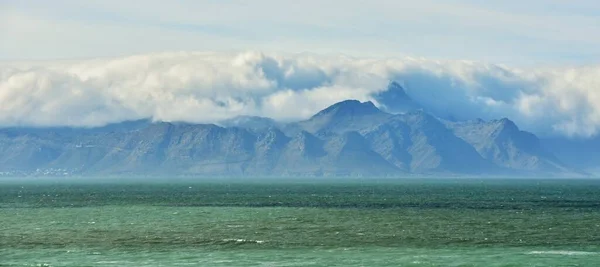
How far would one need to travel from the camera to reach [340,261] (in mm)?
100938

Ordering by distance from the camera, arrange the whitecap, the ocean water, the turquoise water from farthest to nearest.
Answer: the whitecap, the ocean water, the turquoise water

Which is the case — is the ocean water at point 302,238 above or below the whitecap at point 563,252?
above

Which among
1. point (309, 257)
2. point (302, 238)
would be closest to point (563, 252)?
point (309, 257)

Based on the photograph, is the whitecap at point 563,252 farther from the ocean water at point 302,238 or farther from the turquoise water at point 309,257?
the ocean water at point 302,238

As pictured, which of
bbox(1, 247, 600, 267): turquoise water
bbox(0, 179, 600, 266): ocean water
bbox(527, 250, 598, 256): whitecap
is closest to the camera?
bbox(1, 247, 600, 267): turquoise water

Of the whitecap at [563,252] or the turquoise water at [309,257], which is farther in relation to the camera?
the whitecap at [563,252]

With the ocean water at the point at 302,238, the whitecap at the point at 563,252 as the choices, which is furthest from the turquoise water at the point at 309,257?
the ocean water at the point at 302,238

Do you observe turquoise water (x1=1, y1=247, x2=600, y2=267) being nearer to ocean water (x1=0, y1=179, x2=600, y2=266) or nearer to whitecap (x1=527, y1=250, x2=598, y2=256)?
whitecap (x1=527, y1=250, x2=598, y2=256)

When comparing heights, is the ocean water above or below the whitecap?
above

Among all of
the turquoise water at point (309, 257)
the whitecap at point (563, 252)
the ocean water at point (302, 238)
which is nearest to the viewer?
the turquoise water at point (309, 257)

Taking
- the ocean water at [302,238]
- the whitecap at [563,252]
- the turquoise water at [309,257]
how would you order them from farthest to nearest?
the whitecap at [563,252]
the ocean water at [302,238]
the turquoise water at [309,257]

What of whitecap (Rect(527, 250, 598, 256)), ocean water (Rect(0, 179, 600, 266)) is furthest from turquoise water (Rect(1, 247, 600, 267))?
ocean water (Rect(0, 179, 600, 266))

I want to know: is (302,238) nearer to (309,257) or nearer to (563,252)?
(309,257)

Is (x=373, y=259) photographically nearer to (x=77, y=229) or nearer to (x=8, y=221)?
(x=77, y=229)
